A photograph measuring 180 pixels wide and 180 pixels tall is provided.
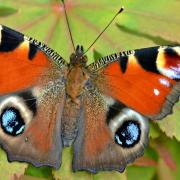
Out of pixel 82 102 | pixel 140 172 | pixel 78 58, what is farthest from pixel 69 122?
Result: pixel 140 172

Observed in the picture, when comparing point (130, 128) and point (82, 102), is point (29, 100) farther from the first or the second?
point (130, 128)

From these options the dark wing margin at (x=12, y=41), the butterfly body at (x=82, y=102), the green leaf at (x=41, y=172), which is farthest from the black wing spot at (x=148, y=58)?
the green leaf at (x=41, y=172)

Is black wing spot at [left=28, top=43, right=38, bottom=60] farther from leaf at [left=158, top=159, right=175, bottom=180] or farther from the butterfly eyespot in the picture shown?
leaf at [left=158, top=159, right=175, bottom=180]

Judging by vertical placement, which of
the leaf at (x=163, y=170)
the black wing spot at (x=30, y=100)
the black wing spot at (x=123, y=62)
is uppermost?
the black wing spot at (x=123, y=62)

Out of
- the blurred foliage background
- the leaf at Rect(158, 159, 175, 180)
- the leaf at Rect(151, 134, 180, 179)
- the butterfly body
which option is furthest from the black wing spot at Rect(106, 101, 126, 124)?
the leaf at Rect(158, 159, 175, 180)

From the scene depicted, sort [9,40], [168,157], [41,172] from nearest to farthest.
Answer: [9,40], [41,172], [168,157]

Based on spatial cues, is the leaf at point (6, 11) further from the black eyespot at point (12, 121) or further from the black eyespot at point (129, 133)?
the black eyespot at point (129, 133)
